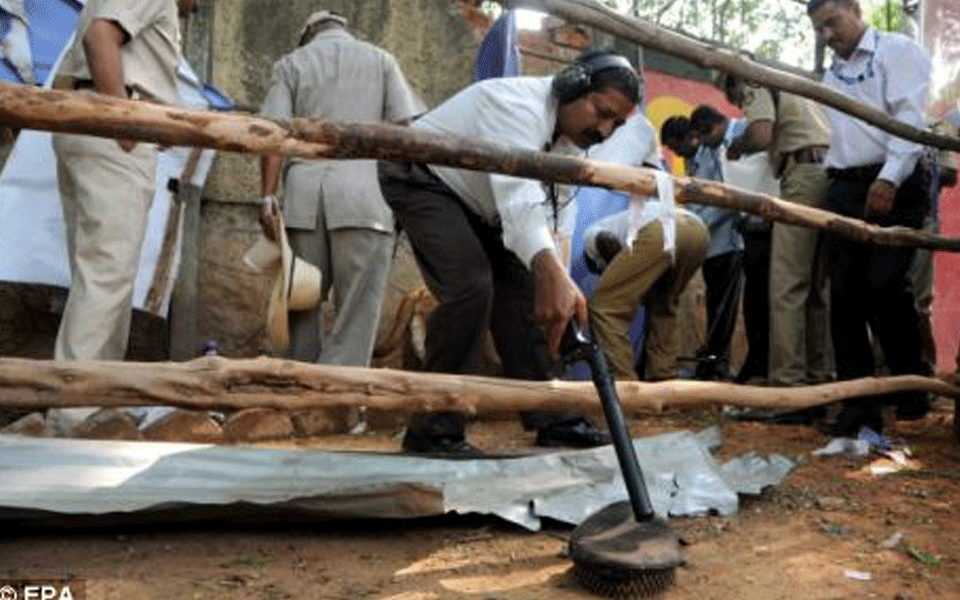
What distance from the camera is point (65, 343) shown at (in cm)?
316

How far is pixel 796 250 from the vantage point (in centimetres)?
463

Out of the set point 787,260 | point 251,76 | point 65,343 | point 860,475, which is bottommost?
point 860,475

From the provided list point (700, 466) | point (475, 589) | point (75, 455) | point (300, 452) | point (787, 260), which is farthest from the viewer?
point (787, 260)

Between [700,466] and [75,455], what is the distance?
6.14 ft

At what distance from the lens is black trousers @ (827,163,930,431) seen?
390cm

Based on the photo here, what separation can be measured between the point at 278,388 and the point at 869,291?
2736mm

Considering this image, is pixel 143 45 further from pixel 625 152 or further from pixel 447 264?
pixel 625 152

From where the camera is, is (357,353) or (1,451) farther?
(357,353)

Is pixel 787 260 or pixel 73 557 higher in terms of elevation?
pixel 787 260

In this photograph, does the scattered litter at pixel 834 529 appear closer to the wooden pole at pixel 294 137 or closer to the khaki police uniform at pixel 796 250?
the wooden pole at pixel 294 137

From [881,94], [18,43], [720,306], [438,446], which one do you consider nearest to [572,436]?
[438,446]

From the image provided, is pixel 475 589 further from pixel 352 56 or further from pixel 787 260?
pixel 787 260

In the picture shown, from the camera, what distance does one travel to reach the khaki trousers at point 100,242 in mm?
3189

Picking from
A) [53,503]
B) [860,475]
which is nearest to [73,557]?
[53,503]
